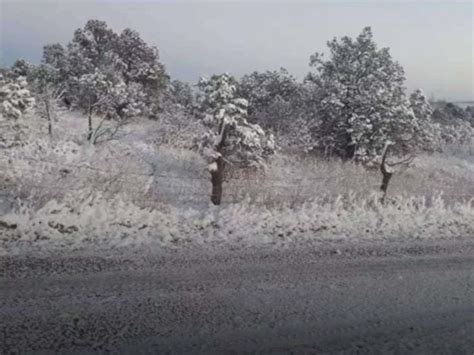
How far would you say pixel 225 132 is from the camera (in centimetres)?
1269

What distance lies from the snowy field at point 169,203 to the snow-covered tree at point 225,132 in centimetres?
79

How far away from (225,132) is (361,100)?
44.4ft

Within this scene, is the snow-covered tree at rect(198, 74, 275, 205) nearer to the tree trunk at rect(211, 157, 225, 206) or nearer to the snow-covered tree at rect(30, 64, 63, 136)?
the tree trunk at rect(211, 157, 225, 206)

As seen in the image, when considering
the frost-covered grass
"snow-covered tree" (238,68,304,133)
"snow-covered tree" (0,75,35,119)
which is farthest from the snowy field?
"snow-covered tree" (238,68,304,133)

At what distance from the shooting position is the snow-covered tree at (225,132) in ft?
38.3

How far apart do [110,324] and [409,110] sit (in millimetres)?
21473

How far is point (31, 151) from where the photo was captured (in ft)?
53.9

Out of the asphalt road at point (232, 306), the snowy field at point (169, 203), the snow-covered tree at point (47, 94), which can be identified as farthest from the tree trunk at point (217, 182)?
the snow-covered tree at point (47, 94)

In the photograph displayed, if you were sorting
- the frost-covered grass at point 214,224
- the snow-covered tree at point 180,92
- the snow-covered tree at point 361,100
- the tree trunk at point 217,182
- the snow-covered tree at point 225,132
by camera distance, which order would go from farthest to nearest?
the snow-covered tree at point 180,92 → the snow-covered tree at point 361,100 → the snow-covered tree at point 225,132 → the tree trunk at point 217,182 → the frost-covered grass at point 214,224

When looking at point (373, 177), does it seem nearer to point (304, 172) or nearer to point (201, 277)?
point (304, 172)

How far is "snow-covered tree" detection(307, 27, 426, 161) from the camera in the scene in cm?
2294

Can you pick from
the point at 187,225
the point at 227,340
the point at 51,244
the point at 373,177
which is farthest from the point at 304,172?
the point at 227,340

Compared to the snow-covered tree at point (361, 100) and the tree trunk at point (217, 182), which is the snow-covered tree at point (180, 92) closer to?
the snow-covered tree at point (361, 100)

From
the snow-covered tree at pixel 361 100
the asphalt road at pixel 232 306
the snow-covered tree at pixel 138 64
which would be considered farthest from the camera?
the snow-covered tree at pixel 138 64
